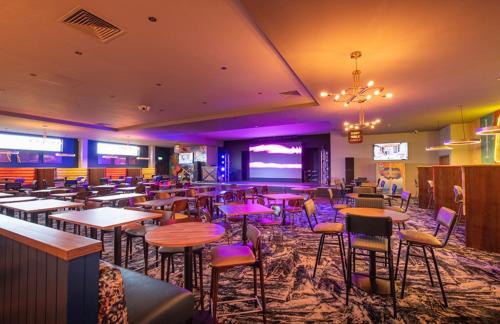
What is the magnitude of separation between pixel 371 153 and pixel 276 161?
572 centimetres

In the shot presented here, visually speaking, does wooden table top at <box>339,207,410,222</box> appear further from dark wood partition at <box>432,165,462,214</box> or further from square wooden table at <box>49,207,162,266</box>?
dark wood partition at <box>432,165,462,214</box>

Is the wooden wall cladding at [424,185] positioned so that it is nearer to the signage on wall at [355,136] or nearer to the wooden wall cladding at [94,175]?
the signage on wall at [355,136]

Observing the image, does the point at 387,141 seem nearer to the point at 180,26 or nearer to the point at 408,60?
the point at 408,60

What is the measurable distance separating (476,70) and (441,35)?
1.88 metres

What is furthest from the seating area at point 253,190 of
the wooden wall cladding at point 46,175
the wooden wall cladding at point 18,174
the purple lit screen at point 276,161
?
the purple lit screen at point 276,161

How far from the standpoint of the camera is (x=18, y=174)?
1166 cm

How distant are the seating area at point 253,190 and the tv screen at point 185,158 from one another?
9248 mm

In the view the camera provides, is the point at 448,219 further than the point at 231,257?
Yes

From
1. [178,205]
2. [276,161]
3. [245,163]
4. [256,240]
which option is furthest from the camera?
[245,163]

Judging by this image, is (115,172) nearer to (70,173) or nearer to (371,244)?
(70,173)

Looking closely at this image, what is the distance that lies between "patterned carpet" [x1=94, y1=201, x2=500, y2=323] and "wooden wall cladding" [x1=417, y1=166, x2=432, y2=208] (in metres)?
4.81

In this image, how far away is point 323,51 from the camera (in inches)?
142

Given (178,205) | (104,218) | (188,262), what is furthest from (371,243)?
(178,205)

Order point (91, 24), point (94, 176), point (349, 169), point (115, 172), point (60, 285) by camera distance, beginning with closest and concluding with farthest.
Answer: point (60, 285) < point (91, 24) < point (349, 169) < point (94, 176) < point (115, 172)
